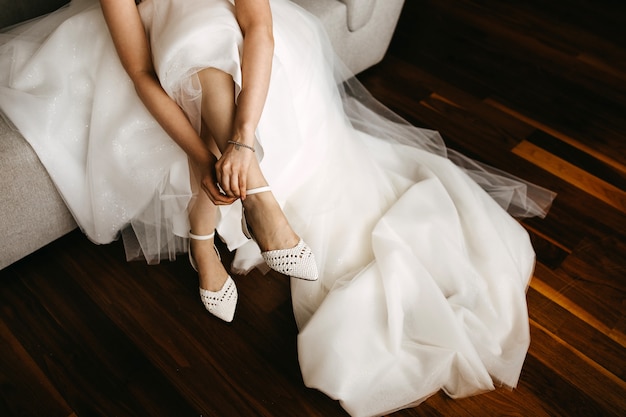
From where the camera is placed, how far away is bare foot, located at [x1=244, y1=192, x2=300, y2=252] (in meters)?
1.15

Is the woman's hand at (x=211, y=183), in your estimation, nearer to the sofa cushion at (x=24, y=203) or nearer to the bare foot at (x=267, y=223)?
the bare foot at (x=267, y=223)

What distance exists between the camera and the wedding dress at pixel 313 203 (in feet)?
3.83

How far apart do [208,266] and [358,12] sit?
1.01m

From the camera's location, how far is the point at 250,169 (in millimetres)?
1131

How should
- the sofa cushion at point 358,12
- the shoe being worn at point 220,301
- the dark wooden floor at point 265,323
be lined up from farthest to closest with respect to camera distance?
the sofa cushion at point 358,12 → the shoe being worn at point 220,301 → the dark wooden floor at point 265,323

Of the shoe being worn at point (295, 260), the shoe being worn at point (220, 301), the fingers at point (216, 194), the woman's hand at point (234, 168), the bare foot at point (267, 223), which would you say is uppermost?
the woman's hand at point (234, 168)

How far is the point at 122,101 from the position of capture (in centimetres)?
126

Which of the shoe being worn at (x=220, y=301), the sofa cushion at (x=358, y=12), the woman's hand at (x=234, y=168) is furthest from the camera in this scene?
the sofa cushion at (x=358, y=12)

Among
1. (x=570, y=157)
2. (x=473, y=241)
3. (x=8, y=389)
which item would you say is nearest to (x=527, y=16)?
(x=570, y=157)

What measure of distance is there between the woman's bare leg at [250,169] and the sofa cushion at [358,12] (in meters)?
0.78

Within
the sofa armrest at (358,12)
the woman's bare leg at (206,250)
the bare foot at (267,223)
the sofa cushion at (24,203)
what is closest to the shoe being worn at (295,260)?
the bare foot at (267,223)

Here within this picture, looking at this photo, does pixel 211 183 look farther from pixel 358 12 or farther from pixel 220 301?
pixel 358 12

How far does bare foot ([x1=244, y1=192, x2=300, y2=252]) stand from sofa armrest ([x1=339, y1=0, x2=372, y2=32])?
902 mm

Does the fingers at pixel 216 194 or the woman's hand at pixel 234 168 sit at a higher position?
the woman's hand at pixel 234 168
